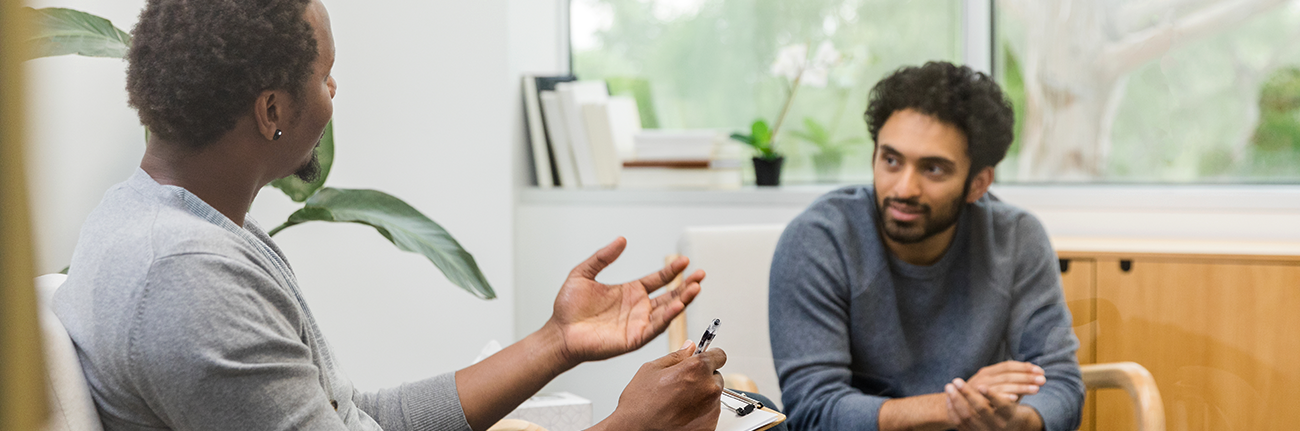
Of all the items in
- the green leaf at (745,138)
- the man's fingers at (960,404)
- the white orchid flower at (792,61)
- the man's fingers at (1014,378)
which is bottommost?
the man's fingers at (960,404)

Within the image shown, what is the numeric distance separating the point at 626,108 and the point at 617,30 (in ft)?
0.77

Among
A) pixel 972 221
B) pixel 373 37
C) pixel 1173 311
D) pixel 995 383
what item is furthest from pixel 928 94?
pixel 373 37

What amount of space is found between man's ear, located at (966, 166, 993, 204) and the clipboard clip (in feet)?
1.40

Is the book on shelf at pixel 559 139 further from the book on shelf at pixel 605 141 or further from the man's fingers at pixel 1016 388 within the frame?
the man's fingers at pixel 1016 388

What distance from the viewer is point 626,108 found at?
6.54 feet

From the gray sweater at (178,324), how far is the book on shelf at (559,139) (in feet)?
4.29

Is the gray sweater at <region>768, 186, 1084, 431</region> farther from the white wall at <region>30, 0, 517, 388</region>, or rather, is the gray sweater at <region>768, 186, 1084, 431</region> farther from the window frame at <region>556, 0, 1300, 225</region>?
the white wall at <region>30, 0, 517, 388</region>

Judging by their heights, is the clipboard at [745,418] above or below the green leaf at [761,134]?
below

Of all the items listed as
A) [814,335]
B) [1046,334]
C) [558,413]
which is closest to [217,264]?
[558,413]

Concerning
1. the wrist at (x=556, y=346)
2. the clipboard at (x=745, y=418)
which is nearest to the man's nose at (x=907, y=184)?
the clipboard at (x=745, y=418)

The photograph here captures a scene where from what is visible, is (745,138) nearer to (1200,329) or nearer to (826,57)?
(826,57)

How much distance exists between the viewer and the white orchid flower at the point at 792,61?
1.87m

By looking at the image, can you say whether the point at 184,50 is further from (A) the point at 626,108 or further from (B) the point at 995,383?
(A) the point at 626,108

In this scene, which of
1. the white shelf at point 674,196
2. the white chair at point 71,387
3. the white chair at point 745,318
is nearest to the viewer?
the white chair at point 71,387
